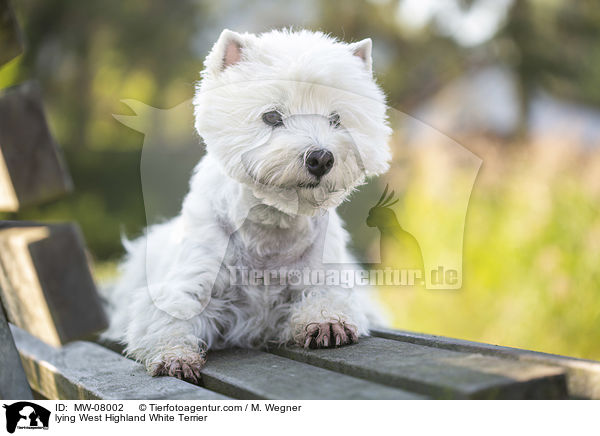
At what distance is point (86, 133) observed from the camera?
8.38 meters

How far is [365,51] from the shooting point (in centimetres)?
204

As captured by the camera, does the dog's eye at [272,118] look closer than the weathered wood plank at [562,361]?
No

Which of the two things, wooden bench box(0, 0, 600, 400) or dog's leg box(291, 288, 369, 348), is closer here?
wooden bench box(0, 0, 600, 400)

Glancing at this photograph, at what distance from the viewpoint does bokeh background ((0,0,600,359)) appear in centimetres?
549

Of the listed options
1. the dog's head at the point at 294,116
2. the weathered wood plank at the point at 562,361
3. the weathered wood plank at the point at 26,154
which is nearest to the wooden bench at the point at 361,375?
the weathered wood plank at the point at 562,361

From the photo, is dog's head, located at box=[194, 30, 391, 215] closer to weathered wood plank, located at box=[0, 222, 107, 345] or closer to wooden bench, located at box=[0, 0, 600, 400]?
wooden bench, located at box=[0, 0, 600, 400]

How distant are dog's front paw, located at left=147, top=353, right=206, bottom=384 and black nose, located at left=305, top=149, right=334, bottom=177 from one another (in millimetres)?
666

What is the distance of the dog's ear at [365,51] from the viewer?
2023mm

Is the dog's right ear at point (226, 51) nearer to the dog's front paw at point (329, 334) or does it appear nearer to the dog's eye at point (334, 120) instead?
the dog's eye at point (334, 120)

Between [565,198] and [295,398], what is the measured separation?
12.3ft

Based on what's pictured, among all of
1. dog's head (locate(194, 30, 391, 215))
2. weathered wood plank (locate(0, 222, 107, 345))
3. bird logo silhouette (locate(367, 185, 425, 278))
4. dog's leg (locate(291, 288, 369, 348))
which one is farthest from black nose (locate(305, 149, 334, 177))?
weathered wood plank (locate(0, 222, 107, 345))

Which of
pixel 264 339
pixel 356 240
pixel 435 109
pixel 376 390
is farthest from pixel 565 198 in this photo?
pixel 435 109

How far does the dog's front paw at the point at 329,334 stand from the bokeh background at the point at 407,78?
2989mm
